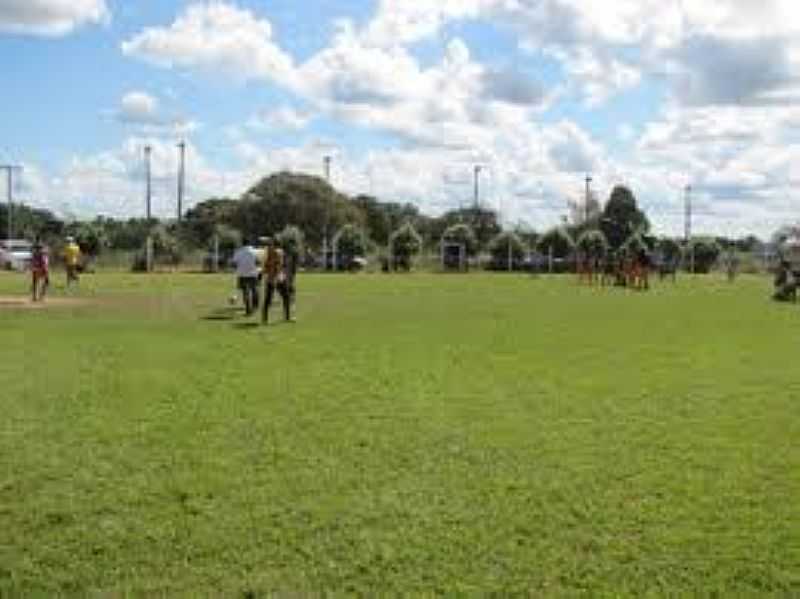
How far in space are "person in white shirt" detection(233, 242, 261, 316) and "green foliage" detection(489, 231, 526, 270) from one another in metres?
64.4

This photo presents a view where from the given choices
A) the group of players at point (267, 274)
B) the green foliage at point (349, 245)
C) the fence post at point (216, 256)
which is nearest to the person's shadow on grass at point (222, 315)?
the group of players at point (267, 274)

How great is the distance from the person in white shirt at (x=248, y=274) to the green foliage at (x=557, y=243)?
66897 mm

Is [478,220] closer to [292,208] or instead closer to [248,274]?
[292,208]

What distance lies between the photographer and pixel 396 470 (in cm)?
1254

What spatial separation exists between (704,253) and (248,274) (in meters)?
76.4

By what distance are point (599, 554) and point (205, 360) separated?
14.3m

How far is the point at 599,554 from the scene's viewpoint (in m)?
9.70

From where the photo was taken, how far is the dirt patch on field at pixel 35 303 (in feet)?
129

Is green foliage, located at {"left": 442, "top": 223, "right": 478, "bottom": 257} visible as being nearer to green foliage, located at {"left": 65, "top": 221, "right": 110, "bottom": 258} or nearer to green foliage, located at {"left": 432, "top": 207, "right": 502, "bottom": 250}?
green foliage, located at {"left": 432, "top": 207, "right": 502, "bottom": 250}

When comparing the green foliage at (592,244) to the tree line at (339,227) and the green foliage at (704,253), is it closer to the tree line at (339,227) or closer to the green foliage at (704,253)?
the tree line at (339,227)

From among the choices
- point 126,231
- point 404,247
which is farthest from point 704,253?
point 126,231

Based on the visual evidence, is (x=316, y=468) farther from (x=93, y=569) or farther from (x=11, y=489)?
(x=93, y=569)

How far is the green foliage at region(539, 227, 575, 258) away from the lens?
103 meters

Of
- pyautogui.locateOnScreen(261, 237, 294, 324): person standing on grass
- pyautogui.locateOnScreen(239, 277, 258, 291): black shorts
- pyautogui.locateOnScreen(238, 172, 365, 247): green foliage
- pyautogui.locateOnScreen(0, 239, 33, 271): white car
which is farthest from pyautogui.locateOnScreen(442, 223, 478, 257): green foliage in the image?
pyautogui.locateOnScreen(261, 237, 294, 324): person standing on grass
